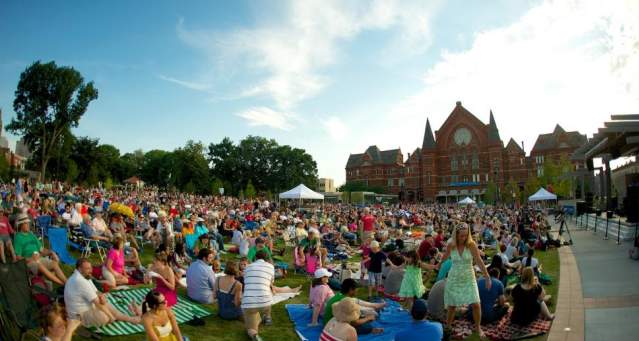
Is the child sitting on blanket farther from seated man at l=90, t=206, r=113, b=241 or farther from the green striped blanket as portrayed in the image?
seated man at l=90, t=206, r=113, b=241

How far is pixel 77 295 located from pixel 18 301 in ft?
2.91

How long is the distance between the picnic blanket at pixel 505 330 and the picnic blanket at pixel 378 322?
0.82m

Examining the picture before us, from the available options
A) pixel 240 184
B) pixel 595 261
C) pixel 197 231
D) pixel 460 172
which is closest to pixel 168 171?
pixel 240 184

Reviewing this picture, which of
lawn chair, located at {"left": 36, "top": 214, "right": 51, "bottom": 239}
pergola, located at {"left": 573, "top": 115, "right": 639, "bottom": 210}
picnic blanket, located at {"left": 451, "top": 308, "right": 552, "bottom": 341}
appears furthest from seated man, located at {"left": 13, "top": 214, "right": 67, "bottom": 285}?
pergola, located at {"left": 573, "top": 115, "right": 639, "bottom": 210}

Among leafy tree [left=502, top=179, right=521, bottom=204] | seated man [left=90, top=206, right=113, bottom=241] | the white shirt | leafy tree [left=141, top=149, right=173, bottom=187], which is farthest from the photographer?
leafy tree [left=141, top=149, right=173, bottom=187]

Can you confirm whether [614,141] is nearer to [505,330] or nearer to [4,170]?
[505,330]

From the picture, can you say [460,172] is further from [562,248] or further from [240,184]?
[562,248]

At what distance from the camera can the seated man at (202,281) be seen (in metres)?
8.33

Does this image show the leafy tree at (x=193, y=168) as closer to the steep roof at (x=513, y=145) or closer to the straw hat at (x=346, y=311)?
the steep roof at (x=513, y=145)

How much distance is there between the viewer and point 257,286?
679 centimetres

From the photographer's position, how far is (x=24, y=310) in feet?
19.3

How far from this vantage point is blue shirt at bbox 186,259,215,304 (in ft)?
27.3

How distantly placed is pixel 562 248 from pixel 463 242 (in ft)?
40.5

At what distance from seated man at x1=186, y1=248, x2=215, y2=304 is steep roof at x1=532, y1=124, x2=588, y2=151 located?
80518 millimetres
